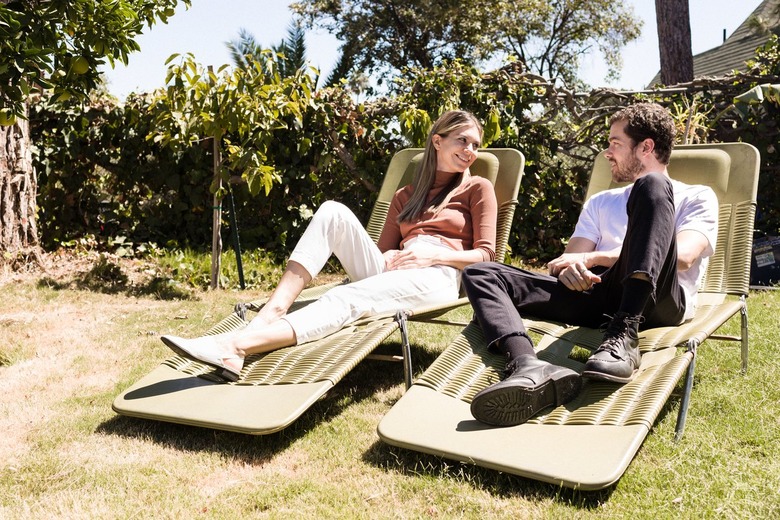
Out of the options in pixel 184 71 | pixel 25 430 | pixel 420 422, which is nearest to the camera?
pixel 420 422

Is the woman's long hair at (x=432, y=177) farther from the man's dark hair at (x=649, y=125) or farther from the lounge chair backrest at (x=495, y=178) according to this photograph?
the man's dark hair at (x=649, y=125)

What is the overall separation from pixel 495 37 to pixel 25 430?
71.3 ft

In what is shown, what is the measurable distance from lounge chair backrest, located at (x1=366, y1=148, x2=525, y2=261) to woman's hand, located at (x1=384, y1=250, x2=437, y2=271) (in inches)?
19.0

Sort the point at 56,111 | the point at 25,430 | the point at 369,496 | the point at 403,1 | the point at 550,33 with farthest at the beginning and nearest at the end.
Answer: the point at 550,33 < the point at 403,1 < the point at 56,111 < the point at 25,430 < the point at 369,496

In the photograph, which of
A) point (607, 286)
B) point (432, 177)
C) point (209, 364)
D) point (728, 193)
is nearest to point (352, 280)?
point (432, 177)

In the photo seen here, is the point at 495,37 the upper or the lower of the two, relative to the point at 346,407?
upper

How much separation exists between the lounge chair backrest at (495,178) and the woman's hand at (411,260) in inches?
19.0

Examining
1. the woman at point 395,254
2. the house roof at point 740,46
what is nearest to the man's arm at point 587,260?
the woman at point 395,254

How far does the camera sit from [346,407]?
124 inches

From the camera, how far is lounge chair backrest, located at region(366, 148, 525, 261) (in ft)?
13.5

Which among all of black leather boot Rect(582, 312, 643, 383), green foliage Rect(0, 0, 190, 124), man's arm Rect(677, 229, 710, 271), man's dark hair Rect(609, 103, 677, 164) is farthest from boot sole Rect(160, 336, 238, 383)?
man's dark hair Rect(609, 103, 677, 164)

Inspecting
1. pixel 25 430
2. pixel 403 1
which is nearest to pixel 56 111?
pixel 25 430

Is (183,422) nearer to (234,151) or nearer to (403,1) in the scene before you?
(234,151)

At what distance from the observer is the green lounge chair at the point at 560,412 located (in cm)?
218
